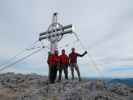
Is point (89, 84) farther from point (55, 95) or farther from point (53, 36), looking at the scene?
point (53, 36)

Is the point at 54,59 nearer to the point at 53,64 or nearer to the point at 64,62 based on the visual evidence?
→ the point at 53,64

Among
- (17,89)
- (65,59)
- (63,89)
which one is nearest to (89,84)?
(63,89)

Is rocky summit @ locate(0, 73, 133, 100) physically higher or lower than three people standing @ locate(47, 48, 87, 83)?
lower

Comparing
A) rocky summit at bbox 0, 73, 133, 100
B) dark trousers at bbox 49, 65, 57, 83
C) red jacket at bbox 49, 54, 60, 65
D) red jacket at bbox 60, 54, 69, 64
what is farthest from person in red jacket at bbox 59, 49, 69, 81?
rocky summit at bbox 0, 73, 133, 100

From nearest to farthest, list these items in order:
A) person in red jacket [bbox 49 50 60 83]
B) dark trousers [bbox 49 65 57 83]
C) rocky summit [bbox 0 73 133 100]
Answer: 1. rocky summit [bbox 0 73 133 100]
2. person in red jacket [bbox 49 50 60 83]
3. dark trousers [bbox 49 65 57 83]

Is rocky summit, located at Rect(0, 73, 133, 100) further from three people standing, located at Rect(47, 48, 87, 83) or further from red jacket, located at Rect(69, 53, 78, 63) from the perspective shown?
red jacket, located at Rect(69, 53, 78, 63)

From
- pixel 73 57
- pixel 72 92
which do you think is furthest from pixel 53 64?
pixel 72 92

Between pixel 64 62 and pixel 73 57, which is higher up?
Answer: pixel 73 57

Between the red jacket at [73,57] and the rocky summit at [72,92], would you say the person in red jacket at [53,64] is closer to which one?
the rocky summit at [72,92]

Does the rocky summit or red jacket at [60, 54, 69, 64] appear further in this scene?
red jacket at [60, 54, 69, 64]

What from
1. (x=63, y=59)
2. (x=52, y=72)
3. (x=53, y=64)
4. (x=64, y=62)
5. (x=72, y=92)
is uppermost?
(x=63, y=59)

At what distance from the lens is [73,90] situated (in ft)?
49.9

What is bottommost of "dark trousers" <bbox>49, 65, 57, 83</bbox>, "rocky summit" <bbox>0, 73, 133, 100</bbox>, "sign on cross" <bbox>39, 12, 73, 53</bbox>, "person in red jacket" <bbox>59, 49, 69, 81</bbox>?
"rocky summit" <bbox>0, 73, 133, 100</bbox>

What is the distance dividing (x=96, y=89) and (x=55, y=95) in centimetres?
270
